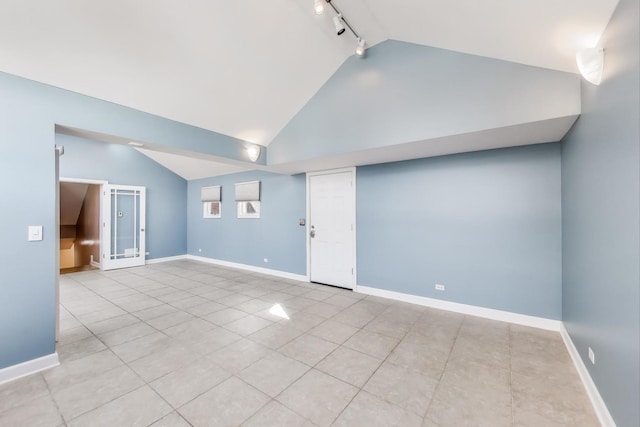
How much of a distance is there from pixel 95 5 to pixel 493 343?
491 centimetres

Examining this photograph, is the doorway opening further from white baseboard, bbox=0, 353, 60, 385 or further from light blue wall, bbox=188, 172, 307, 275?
white baseboard, bbox=0, 353, 60, 385

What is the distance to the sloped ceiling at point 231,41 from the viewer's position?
202 cm

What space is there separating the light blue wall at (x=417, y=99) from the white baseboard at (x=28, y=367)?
11.8ft

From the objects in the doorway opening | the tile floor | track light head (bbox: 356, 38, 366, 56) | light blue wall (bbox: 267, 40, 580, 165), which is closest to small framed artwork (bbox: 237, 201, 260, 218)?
light blue wall (bbox: 267, 40, 580, 165)

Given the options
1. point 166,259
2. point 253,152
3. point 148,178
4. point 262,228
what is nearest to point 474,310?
point 253,152

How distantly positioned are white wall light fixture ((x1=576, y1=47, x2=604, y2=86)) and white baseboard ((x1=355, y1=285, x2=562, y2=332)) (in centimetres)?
266

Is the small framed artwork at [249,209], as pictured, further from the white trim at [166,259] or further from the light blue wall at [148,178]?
the white trim at [166,259]

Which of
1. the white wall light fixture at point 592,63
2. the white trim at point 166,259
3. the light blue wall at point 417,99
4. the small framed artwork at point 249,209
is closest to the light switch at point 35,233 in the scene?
the light blue wall at point 417,99

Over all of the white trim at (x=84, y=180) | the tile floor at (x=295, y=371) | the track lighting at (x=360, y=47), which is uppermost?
the track lighting at (x=360, y=47)

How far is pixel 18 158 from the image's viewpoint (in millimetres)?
2250

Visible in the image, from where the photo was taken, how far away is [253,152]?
4.41 meters

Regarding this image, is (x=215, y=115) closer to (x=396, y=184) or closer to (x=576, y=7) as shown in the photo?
(x=396, y=184)

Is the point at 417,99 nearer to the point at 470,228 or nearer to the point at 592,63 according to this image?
the point at 592,63

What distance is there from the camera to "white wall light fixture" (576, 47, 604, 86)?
177cm
